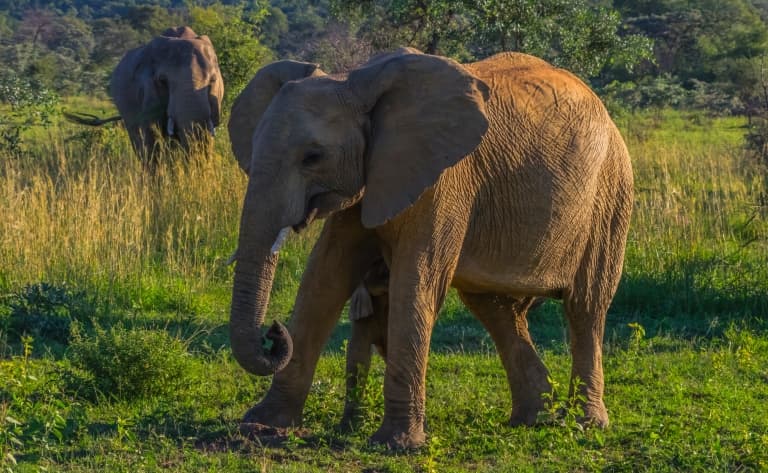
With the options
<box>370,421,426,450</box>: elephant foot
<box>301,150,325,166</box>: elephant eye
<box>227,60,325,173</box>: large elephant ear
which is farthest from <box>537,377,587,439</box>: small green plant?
<box>227,60,325,173</box>: large elephant ear

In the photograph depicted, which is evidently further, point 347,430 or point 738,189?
point 738,189

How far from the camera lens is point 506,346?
250 inches

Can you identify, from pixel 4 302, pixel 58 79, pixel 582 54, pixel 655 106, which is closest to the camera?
pixel 4 302

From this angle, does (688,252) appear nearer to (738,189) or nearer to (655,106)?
(738,189)

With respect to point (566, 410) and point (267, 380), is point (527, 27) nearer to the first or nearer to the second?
point (267, 380)

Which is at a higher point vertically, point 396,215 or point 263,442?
point 396,215

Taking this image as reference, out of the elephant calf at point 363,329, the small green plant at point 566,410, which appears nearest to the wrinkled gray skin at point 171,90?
the elephant calf at point 363,329

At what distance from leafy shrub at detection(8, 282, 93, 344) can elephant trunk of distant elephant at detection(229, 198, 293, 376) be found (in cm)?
323

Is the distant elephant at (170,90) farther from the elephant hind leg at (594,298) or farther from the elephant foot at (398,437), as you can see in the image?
the elephant foot at (398,437)

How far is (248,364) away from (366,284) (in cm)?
100

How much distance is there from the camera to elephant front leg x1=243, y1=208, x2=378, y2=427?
570 centimetres

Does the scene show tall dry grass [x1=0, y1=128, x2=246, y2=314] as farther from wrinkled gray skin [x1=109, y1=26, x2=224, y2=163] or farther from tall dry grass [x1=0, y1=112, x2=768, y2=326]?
wrinkled gray skin [x1=109, y1=26, x2=224, y2=163]

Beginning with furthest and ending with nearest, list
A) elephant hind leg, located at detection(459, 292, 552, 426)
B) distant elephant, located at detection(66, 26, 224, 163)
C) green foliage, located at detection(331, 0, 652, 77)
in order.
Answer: distant elephant, located at detection(66, 26, 224, 163)
green foliage, located at detection(331, 0, 652, 77)
elephant hind leg, located at detection(459, 292, 552, 426)

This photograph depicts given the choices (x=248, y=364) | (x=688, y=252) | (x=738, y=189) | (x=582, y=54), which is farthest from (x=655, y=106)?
(x=248, y=364)
